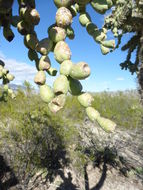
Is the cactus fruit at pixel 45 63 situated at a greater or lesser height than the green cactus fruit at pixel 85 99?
greater

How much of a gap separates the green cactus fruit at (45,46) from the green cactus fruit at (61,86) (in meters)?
0.11

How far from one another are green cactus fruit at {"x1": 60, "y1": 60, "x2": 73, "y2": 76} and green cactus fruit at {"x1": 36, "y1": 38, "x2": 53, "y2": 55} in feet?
0.27

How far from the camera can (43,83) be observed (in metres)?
0.57

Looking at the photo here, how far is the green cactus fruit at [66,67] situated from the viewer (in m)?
0.51

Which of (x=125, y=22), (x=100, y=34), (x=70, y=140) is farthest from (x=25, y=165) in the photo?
(x=100, y=34)

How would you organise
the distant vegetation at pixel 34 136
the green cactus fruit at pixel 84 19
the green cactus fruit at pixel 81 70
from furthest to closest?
1. the distant vegetation at pixel 34 136
2. the green cactus fruit at pixel 84 19
3. the green cactus fruit at pixel 81 70

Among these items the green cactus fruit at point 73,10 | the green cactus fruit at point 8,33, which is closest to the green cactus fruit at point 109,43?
the green cactus fruit at point 73,10

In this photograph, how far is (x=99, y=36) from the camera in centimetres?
67

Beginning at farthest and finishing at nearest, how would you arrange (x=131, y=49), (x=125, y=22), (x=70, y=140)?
(x=70, y=140), (x=131, y=49), (x=125, y=22)

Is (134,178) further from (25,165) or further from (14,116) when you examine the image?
(14,116)

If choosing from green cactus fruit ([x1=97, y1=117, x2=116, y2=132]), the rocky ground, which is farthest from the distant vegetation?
green cactus fruit ([x1=97, y1=117, x2=116, y2=132])

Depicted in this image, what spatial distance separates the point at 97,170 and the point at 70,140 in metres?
1.25

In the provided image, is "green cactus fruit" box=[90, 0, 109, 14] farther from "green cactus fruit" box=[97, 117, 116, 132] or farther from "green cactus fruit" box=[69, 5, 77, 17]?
"green cactus fruit" box=[97, 117, 116, 132]

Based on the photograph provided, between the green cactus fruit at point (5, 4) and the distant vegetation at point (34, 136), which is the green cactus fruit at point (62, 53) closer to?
the green cactus fruit at point (5, 4)
